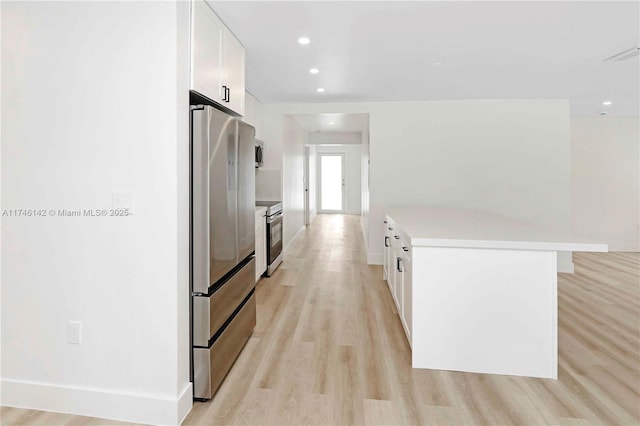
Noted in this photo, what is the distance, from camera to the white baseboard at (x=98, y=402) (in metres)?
1.69

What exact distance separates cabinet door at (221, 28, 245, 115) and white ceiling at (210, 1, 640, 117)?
0.09 meters

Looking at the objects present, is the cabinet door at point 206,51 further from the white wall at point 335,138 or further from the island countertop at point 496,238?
the white wall at point 335,138

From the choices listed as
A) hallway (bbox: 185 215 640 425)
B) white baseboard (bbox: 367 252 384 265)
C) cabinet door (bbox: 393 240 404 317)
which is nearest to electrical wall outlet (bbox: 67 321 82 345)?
hallway (bbox: 185 215 640 425)

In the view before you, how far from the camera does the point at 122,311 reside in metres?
1.72

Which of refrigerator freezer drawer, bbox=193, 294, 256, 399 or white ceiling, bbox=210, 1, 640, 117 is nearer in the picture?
refrigerator freezer drawer, bbox=193, 294, 256, 399

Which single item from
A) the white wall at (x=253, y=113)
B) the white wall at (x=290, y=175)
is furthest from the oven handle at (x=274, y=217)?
the white wall at (x=253, y=113)

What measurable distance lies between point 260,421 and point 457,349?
4.16 feet

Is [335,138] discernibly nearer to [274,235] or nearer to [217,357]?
[274,235]

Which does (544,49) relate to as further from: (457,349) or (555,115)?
(457,349)

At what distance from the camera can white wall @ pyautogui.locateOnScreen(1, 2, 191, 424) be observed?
1670 mm

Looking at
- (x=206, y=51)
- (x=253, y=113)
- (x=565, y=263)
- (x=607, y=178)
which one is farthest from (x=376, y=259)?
(x=607, y=178)

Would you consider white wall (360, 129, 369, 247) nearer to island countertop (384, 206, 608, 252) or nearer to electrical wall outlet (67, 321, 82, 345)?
island countertop (384, 206, 608, 252)

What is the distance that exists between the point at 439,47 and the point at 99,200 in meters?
2.69

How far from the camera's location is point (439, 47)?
9.08 ft
